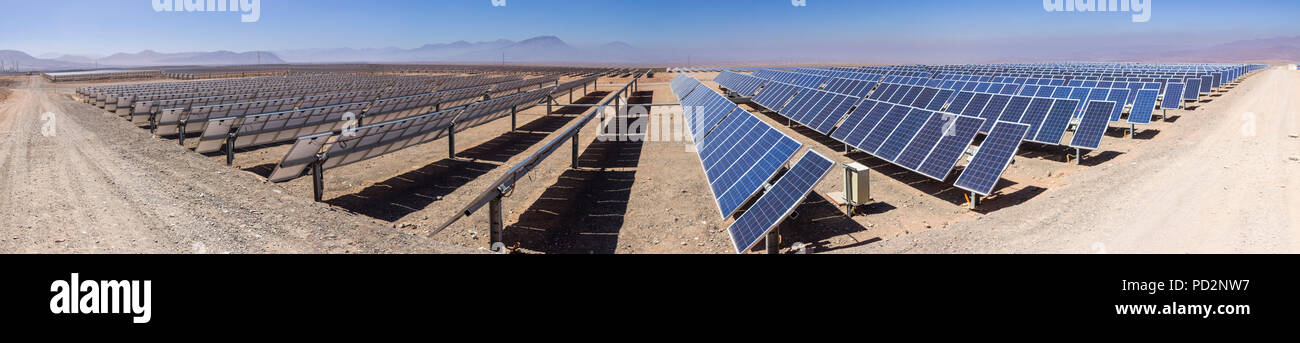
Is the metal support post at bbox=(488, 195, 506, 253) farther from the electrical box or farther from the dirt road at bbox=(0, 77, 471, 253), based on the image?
the electrical box

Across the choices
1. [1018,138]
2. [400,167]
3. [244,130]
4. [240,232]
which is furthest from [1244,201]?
[244,130]

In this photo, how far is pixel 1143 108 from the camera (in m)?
20.5

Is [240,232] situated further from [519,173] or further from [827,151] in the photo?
[827,151]

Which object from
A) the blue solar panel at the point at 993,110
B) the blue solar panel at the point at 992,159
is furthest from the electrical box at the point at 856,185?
the blue solar panel at the point at 993,110

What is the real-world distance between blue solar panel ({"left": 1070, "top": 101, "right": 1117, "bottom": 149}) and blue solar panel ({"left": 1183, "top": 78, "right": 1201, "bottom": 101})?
2059 centimetres

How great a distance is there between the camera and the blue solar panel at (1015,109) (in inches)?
681

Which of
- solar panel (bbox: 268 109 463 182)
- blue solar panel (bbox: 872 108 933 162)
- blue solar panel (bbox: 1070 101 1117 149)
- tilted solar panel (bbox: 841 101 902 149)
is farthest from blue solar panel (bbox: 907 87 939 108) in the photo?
solar panel (bbox: 268 109 463 182)

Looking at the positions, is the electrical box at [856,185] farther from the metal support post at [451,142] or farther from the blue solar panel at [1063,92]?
the blue solar panel at [1063,92]

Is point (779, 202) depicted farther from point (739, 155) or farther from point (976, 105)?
point (976, 105)

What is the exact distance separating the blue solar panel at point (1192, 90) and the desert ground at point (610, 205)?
14.8 m

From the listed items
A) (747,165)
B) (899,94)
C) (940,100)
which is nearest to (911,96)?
(899,94)

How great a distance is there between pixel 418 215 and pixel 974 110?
18.1 m

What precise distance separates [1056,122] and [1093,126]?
34.2 inches

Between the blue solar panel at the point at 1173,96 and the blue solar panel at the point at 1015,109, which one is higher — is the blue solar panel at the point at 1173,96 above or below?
above
